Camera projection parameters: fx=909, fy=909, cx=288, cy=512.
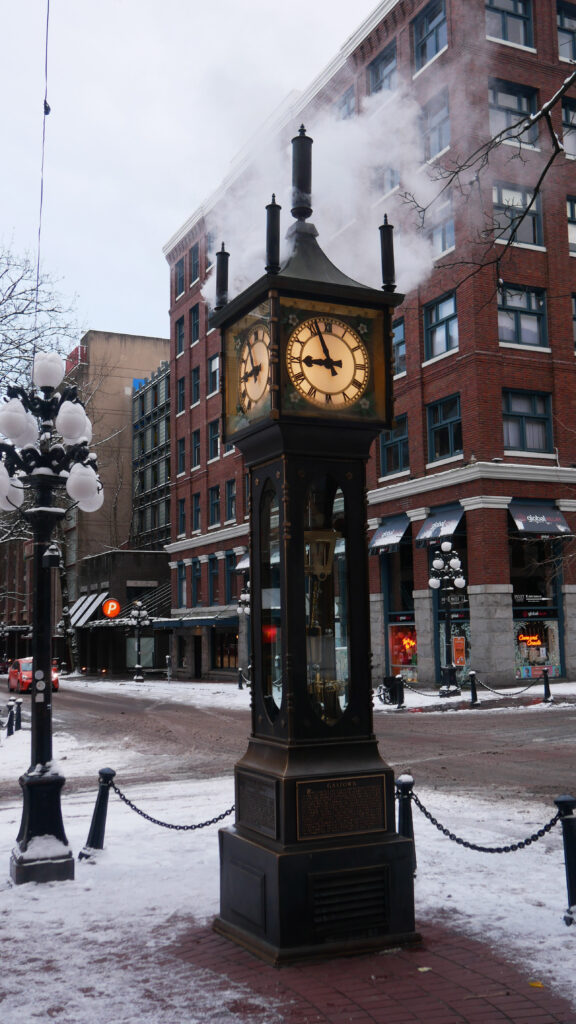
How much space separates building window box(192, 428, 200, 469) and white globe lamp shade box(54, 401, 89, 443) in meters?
39.0

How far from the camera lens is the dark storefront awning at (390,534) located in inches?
1225

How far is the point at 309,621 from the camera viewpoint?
6.32 metres

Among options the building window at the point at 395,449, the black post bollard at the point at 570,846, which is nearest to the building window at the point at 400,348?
the building window at the point at 395,449

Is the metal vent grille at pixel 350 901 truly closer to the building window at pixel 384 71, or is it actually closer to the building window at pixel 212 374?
the building window at pixel 384 71

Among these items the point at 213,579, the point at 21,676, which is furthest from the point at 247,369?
the point at 213,579

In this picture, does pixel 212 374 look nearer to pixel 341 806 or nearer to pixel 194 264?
pixel 194 264

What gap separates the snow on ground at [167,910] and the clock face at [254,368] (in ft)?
12.0

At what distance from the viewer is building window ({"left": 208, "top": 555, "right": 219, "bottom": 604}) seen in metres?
45.3

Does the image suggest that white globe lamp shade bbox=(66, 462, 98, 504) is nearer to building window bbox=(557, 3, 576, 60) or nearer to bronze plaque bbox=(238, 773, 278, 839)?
bronze plaque bbox=(238, 773, 278, 839)

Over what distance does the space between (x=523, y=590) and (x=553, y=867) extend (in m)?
21.4

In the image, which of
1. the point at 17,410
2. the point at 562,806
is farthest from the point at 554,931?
the point at 17,410

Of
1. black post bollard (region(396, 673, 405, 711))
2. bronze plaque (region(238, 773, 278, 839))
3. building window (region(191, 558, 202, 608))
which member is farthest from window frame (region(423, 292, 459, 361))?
bronze plaque (region(238, 773, 278, 839))

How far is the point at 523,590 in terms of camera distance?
28.3 metres

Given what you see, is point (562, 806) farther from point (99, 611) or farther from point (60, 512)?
point (99, 611)
